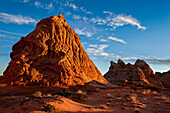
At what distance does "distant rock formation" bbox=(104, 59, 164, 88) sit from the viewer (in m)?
35.4

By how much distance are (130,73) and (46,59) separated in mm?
31867

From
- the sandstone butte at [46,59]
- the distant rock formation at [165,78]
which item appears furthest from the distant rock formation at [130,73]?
the sandstone butte at [46,59]

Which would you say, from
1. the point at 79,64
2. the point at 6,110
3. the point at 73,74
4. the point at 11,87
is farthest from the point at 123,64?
the point at 6,110

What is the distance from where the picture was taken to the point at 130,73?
3706 centimetres

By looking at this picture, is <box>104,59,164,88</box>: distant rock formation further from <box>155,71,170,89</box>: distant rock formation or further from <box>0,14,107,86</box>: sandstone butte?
<box>0,14,107,86</box>: sandstone butte

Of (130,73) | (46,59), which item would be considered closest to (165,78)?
(130,73)

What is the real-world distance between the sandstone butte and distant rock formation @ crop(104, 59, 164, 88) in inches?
930

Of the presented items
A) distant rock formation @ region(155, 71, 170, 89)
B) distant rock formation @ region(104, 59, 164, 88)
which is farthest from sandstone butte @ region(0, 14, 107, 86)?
distant rock formation @ region(155, 71, 170, 89)

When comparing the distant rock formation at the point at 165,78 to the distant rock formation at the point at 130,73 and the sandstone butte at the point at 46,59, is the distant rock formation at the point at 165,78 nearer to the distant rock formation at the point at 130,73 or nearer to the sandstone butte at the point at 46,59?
the distant rock formation at the point at 130,73

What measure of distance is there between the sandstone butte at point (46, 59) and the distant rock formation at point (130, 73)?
23.6m

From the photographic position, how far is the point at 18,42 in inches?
699

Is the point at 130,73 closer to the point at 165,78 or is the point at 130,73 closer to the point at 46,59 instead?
the point at 165,78

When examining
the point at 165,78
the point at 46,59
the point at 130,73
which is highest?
the point at 46,59

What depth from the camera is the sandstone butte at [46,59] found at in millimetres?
13719
